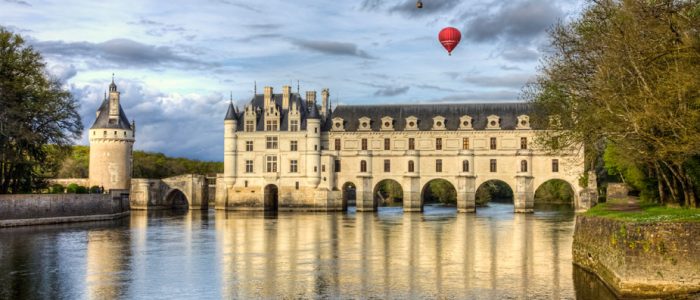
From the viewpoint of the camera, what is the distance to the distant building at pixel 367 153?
201 feet

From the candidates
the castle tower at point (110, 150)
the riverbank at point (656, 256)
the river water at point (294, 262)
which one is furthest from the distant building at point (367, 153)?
the riverbank at point (656, 256)

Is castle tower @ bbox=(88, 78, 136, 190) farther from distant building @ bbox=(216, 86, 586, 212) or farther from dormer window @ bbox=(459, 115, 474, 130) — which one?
dormer window @ bbox=(459, 115, 474, 130)

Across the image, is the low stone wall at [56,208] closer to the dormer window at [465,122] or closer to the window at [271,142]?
the window at [271,142]

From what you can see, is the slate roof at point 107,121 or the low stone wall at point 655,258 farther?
the slate roof at point 107,121

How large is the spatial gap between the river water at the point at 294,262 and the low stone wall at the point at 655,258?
948mm

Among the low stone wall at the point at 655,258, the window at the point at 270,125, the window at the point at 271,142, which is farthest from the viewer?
the window at the point at 270,125

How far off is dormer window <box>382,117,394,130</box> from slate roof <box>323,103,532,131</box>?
0.42m

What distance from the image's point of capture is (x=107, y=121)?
68.4 m

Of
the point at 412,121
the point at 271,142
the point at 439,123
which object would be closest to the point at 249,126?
the point at 271,142

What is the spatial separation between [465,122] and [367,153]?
8.24m

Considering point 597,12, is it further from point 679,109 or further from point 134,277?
point 134,277

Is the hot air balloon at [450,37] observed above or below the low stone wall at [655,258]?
above

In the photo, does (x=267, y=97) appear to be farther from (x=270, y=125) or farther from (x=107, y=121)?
(x=107, y=121)

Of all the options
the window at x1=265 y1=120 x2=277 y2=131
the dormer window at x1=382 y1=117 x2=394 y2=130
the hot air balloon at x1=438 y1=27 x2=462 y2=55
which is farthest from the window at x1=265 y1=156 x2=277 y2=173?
the hot air balloon at x1=438 y1=27 x2=462 y2=55
